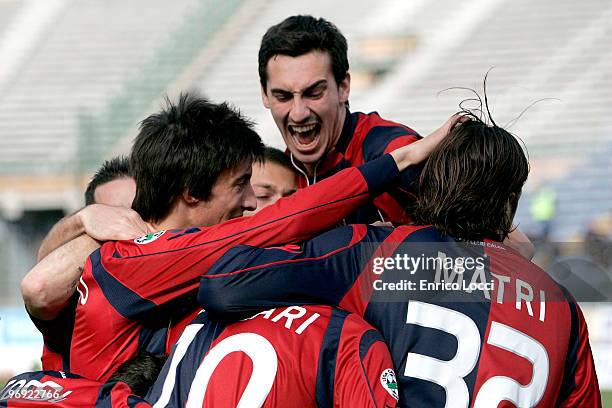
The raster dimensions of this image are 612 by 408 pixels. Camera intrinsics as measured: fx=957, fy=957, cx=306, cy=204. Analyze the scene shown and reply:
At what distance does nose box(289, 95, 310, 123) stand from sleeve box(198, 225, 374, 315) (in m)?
1.34

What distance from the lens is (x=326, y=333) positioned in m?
2.63

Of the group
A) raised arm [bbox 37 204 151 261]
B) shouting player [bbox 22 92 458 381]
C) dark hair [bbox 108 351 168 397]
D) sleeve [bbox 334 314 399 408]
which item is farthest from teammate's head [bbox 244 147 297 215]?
sleeve [bbox 334 314 399 408]

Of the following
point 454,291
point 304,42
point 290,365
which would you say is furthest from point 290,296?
point 304,42

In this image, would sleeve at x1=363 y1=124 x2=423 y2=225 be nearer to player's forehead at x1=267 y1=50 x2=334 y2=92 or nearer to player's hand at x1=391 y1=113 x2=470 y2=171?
player's hand at x1=391 y1=113 x2=470 y2=171

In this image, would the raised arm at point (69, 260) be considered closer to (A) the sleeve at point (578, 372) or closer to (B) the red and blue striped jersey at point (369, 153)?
(B) the red and blue striped jersey at point (369, 153)

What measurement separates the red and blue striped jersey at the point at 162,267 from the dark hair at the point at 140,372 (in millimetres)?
49

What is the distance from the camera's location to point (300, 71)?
13.5ft

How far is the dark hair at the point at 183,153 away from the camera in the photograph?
3.14 meters

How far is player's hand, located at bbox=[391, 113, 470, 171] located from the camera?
3.04 metres

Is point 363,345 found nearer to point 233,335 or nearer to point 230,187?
point 233,335

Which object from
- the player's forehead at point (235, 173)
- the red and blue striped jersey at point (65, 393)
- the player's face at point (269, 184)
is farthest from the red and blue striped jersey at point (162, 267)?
the player's face at point (269, 184)

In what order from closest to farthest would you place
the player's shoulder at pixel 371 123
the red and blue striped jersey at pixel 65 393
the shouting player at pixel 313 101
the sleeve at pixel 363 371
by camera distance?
the sleeve at pixel 363 371
the red and blue striped jersey at pixel 65 393
the player's shoulder at pixel 371 123
the shouting player at pixel 313 101

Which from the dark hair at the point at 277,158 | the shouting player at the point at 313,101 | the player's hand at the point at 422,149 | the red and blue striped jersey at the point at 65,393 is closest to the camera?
the red and blue striped jersey at the point at 65,393

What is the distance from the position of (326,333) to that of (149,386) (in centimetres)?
63
